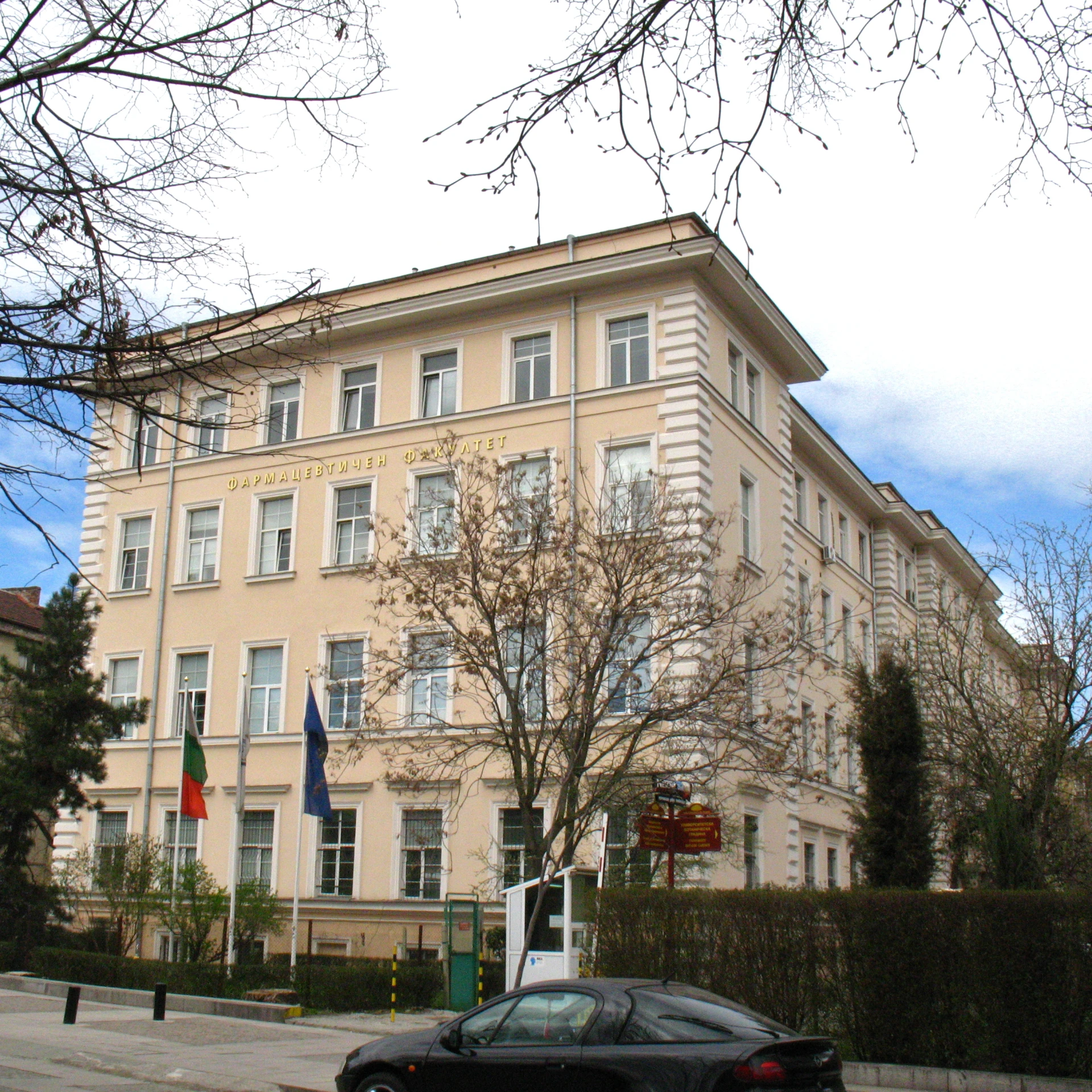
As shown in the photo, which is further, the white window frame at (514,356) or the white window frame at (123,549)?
the white window frame at (123,549)

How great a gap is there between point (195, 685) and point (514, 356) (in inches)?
493

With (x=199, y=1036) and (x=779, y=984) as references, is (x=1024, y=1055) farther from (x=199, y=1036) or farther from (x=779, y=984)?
(x=199, y=1036)

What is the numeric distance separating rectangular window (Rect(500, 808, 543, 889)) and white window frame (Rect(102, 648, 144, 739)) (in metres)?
11.5

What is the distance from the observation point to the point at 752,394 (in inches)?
1362

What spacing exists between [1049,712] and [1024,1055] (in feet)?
43.6

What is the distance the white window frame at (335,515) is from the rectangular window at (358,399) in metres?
1.48

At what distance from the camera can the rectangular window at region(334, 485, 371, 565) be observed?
33094 millimetres

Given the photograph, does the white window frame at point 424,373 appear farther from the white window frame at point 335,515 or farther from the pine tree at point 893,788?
the pine tree at point 893,788

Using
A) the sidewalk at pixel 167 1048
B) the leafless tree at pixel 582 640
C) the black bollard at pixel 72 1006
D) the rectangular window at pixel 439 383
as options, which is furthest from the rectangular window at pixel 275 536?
the black bollard at pixel 72 1006

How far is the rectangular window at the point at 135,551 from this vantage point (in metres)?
36.6

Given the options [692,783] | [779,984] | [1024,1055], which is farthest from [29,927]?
[1024,1055]

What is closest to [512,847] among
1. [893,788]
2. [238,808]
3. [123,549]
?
[238,808]

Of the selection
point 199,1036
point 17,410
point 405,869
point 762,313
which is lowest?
point 199,1036

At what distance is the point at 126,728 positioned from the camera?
3497cm
